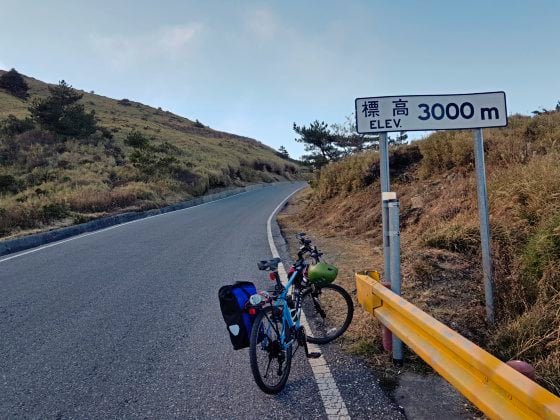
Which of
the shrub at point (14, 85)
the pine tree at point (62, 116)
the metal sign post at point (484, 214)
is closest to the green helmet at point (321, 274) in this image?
the metal sign post at point (484, 214)

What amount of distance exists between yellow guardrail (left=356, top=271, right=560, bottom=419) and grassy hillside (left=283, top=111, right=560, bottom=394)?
85cm

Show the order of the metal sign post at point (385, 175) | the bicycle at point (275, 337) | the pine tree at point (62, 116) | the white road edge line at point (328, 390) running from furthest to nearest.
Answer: the pine tree at point (62, 116) → the metal sign post at point (385, 175) → the bicycle at point (275, 337) → the white road edge line at point (328, 390)

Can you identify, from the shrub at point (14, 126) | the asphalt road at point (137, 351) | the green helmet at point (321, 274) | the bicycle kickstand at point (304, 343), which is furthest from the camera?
the shrub at point (14, 126)

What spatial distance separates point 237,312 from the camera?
3320 mm

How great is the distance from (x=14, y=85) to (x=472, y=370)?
232 feet

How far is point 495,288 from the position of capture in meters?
4.09

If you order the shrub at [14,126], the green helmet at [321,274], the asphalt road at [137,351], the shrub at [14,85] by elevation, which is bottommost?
the asphalt road at [137,351]

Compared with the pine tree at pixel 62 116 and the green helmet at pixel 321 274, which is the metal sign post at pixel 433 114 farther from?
the pine tree at pixel 62 116

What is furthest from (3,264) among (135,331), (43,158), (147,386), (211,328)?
(43,158)

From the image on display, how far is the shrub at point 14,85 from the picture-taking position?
2245 inches

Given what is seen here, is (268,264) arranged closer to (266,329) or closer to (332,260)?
(266,329)

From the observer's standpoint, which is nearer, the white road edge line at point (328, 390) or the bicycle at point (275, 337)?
the white road edge line at point (328, 390)

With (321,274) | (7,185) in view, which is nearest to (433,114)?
(321,274)

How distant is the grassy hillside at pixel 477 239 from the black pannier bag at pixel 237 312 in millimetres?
1152
